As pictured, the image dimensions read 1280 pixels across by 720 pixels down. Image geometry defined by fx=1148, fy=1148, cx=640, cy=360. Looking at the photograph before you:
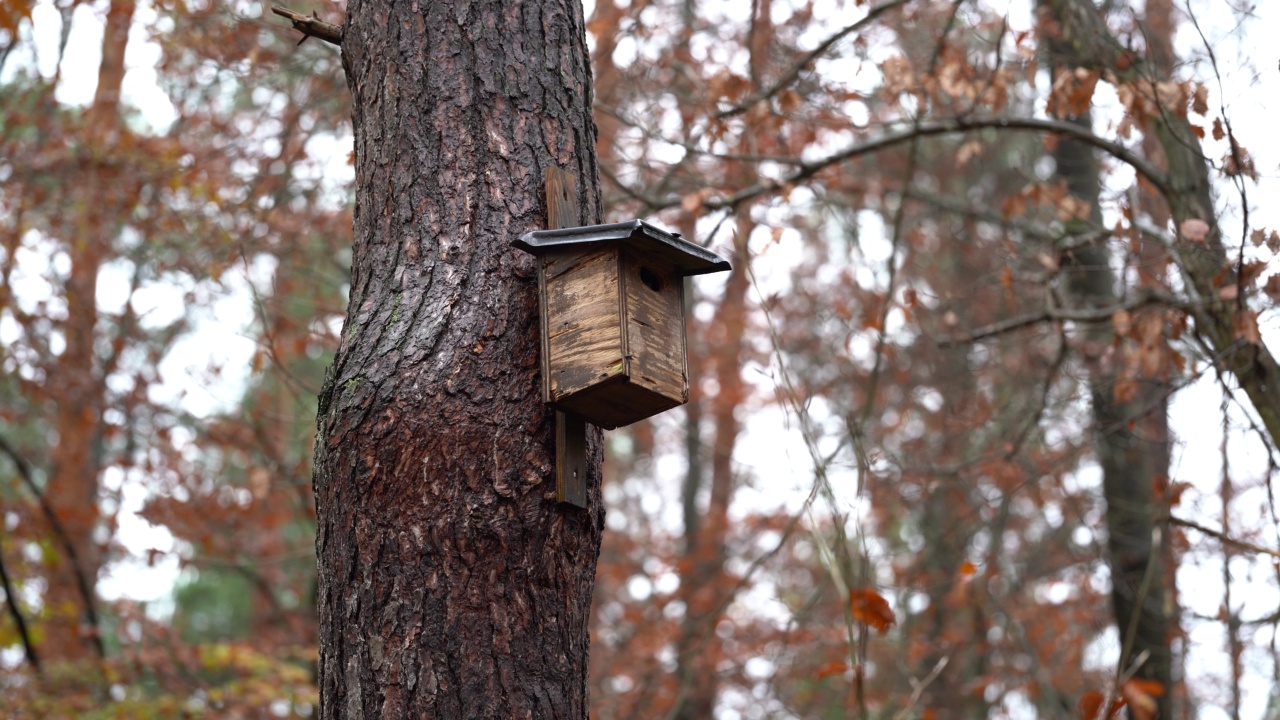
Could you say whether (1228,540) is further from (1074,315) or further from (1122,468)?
(1122,468)

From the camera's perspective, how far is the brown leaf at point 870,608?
3736 millimetres

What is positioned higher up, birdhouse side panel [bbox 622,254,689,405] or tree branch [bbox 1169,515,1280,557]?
birdhouse side panel [bbox 622,254,689,405]

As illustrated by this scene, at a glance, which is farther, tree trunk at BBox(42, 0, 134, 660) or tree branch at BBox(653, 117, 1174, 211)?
tree trunk at BBox(42, 0, 134, 660)

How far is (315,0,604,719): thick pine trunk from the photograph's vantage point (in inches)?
87.2

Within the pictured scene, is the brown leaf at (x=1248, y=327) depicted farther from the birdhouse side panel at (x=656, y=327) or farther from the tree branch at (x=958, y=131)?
the birdhouse side panel at (x=656, y=327)

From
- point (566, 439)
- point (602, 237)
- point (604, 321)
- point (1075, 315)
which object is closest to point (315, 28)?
point (602, 237)

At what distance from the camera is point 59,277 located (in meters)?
9.63

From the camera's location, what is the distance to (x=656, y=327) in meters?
2.54

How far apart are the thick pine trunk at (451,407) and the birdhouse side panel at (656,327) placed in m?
0.21

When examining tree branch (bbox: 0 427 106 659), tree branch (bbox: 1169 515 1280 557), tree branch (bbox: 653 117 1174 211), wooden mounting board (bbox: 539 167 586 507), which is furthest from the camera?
tree branch (bbox: 0 427 106 659)

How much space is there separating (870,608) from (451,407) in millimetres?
1966

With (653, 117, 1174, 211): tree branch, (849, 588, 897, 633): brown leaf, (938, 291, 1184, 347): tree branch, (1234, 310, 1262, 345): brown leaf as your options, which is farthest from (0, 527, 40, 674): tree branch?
(1234, 310, 1262, 345): brown leaf

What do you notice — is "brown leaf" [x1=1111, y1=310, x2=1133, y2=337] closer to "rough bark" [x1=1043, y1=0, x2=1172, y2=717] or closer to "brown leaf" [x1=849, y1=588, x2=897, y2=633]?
"rough bark" [x1=1043, y1=0, x2=1172, y2=717]

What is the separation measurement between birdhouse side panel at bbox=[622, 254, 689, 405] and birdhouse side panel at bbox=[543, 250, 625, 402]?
37mm
